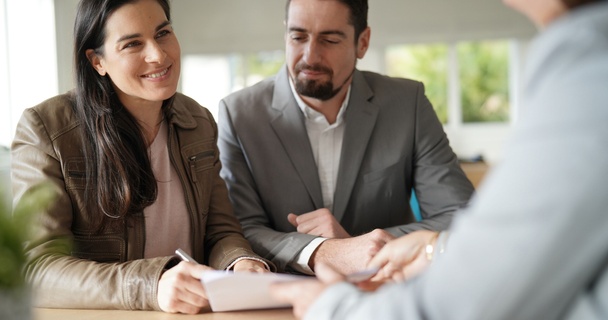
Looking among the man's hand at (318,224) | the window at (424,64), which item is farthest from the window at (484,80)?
the man's hand at (318,224)

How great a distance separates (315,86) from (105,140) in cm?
84

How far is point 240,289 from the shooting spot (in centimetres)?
155

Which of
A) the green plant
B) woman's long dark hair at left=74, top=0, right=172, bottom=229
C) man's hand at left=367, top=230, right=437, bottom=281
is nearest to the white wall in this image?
woman's long dark hair at left=74, top=0, right=172, bottom=229

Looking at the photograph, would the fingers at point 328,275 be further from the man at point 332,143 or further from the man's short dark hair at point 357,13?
the man's short dark hair at point 357,13

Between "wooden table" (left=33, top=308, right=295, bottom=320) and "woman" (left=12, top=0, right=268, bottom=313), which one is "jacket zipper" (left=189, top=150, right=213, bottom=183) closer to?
"woman" (left=12, top=0, right=268, bottom=313)

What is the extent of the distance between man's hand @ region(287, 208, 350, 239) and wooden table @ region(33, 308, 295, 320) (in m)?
0.62

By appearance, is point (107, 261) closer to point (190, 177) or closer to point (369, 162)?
point (190, 177)

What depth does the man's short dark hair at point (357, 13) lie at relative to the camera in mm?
2703

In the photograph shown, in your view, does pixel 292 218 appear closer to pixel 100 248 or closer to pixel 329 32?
pixel 100 248

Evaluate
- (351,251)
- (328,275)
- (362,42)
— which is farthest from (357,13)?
(328,275)

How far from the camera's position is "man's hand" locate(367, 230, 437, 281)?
152cm

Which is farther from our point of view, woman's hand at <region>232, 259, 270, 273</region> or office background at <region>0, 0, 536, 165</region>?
office background at <region>0, 0, 536, 165</region>

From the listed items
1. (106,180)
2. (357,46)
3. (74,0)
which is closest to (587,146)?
(106,180)

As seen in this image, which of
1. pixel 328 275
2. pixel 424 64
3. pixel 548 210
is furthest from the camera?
pixel 424 64
